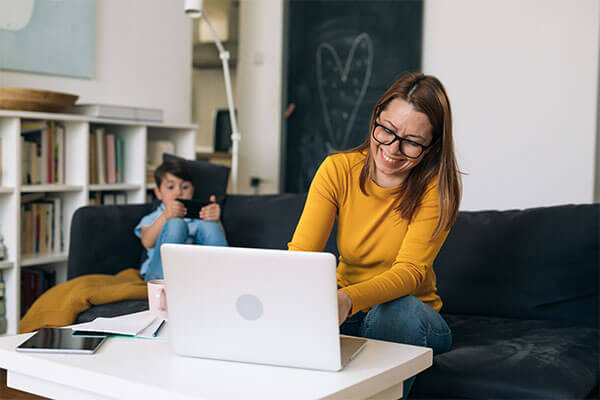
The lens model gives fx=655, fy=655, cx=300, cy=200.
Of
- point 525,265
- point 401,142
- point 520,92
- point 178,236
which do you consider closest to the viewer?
point 401,142

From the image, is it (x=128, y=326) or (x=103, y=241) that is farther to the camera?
(x=103, y=241)

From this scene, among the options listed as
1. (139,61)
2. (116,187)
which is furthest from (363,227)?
(139,61)

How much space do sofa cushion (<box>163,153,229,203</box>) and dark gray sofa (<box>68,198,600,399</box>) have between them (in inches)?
12.0

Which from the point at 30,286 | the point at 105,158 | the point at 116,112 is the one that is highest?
the point at 116,112

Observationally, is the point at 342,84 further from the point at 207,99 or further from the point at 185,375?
the point at 185,375

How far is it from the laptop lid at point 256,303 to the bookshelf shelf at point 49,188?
6.28ft

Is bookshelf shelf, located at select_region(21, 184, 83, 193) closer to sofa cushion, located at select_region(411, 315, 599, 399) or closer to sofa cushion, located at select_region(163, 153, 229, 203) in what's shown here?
sofa cushion, located at select_region(163, 153, 229, 203)

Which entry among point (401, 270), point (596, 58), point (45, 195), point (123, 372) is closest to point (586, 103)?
point (596, 58)

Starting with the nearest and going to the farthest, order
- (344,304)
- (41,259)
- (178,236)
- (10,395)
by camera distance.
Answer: (344,304)
(10,395)
(178,236)
(41,259)

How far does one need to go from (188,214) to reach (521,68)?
2091 mm

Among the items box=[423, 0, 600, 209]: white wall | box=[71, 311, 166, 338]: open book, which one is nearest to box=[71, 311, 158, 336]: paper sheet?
box=[71, 311, 166, 338]: open book

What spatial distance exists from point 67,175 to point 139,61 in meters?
0.94

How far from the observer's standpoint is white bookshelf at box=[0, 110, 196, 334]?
2713mm

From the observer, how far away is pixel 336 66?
13.7 feet
